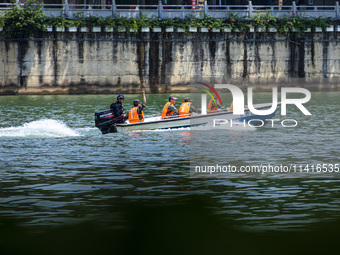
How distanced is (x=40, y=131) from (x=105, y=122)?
272 centimetres

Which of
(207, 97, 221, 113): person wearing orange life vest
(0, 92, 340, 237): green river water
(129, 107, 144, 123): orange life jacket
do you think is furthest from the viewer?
(207, 97, 221, 113): person wearing orange life vest

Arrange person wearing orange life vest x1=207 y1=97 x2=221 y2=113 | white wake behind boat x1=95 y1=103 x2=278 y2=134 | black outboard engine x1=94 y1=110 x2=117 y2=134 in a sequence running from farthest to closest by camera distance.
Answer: person wearing orange life vest x1=207 y1=97 x2=221 y2=113, white wake behind boat x1=95 y1=103 x2=278 y2=134, black outboard engine x1=94 y1=110 x2=117 y2=134

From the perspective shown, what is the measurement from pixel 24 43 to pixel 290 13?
20623 millimetres

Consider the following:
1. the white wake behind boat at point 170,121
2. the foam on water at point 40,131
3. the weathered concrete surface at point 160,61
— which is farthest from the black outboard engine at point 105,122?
the weathered concrete surface at point 160,61

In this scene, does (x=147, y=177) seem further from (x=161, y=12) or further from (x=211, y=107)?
(x=161, y=12)

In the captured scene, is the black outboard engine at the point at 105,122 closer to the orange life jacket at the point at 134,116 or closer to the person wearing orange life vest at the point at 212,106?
the orange life jacket at the point at 134,116

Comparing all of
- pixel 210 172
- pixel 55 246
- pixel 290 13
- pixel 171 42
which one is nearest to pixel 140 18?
pixel 171 42

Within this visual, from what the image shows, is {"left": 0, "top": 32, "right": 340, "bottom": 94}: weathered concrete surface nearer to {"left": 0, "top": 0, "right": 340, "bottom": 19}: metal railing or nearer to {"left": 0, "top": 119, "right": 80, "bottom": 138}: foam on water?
{"left": 0, "top": 0, "right": 340, "bottom": 19}: metal railing

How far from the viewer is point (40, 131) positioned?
82.7 feet

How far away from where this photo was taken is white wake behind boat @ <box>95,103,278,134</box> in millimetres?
24859

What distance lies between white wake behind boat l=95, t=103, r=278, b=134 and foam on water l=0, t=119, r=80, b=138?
1236 millimetres

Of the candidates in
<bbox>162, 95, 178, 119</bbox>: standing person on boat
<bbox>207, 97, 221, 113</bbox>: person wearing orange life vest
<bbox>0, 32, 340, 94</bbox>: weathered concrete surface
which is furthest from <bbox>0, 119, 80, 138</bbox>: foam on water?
<bbox>0, 32, 340, 94</bbox>: weathered concrete surface

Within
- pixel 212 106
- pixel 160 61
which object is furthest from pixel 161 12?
pixel 212 106

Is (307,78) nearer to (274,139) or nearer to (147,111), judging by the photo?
(147,111)
